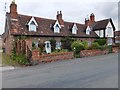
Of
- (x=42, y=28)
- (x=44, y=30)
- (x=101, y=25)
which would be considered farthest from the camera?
(x=101, y=25)

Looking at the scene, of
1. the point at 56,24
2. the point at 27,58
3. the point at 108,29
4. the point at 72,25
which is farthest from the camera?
the point at 108,29

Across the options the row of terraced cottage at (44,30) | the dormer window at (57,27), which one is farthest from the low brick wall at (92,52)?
the dormer window at (57,27)

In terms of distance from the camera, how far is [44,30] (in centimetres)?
3080

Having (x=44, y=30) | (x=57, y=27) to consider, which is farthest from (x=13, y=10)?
(x=57, y=27)

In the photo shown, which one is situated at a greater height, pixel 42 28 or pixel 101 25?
pixel 101 25

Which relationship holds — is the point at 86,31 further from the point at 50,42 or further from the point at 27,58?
the point at 27,58

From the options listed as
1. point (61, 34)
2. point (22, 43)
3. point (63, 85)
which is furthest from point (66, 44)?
point (63, 85)

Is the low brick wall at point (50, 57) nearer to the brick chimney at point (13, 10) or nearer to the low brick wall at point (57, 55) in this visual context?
the low brick wall at point (57, 55)

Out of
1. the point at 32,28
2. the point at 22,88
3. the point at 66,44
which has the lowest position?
the point at 22,88

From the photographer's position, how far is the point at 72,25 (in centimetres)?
3684

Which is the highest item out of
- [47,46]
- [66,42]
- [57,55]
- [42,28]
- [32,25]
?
[32,25]

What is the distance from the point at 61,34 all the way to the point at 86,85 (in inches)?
954

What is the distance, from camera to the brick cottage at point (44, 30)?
2736cm

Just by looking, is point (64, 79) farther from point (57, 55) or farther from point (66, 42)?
point (66, 42)
